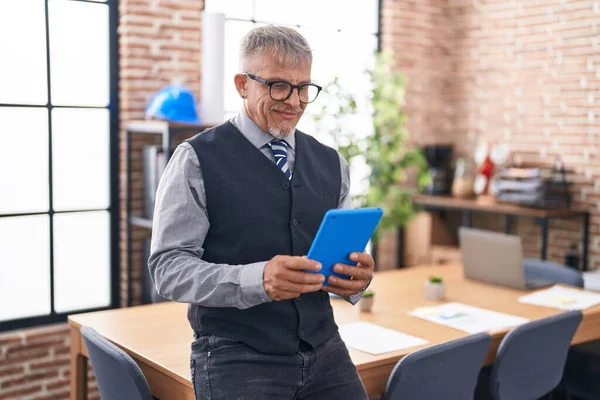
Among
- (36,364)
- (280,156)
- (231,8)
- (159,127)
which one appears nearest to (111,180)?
(159,127)

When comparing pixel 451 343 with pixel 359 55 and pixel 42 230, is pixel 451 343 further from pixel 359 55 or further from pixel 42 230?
pixel 359 55

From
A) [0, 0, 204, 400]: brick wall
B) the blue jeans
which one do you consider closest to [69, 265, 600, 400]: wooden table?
the blue jeans

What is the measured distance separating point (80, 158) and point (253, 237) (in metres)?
2.63

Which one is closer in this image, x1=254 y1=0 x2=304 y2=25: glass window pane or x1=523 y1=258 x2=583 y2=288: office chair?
x1=523 y1=258 x2=583 y2=288: office chair

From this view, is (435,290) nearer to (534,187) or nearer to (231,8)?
(534,187)

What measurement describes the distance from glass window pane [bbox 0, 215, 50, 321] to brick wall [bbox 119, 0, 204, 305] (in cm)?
46

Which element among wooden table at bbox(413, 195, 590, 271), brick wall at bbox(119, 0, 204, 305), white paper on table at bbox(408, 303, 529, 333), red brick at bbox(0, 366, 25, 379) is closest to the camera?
white paper on table at bbox(408, 303, 529, 333)

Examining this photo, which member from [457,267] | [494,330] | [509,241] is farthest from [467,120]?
[494,330]

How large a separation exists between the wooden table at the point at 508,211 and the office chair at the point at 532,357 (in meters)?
1.88

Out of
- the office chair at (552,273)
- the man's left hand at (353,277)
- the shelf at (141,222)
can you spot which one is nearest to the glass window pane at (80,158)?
the shelf at (141,222)

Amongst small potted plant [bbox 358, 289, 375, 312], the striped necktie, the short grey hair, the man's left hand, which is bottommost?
small potted plant [bbox 358, 289, 375, 312]

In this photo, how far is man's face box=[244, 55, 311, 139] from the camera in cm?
200

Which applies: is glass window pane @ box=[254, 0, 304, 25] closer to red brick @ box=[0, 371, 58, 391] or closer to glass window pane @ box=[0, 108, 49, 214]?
glass window pane @ box=[0, 108, 49, 214]

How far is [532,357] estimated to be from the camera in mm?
2789
